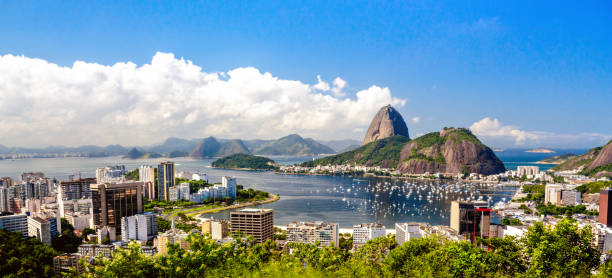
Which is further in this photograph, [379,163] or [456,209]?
[379,163]

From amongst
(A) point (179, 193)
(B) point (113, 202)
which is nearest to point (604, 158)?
(A) point (179, 193)

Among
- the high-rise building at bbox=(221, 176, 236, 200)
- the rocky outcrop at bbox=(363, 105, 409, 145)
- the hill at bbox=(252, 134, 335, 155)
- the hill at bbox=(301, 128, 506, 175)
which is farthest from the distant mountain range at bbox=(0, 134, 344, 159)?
the high-rise building at bbox=(221, 176, 236, 200)

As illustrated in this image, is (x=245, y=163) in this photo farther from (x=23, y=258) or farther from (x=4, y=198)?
(x=23, y=258)

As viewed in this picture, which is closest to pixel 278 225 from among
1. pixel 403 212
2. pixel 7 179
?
pixel 403 212

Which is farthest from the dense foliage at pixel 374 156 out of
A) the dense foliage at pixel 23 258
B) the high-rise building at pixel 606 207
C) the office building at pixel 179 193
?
the dense foliage at pixel 23 258

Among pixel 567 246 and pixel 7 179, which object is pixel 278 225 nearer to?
pixel 567 246

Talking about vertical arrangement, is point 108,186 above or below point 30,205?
above

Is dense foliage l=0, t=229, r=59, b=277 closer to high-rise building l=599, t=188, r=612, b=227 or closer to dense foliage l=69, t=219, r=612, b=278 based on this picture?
dense foliage l=69, t=219, r=612, b=278
